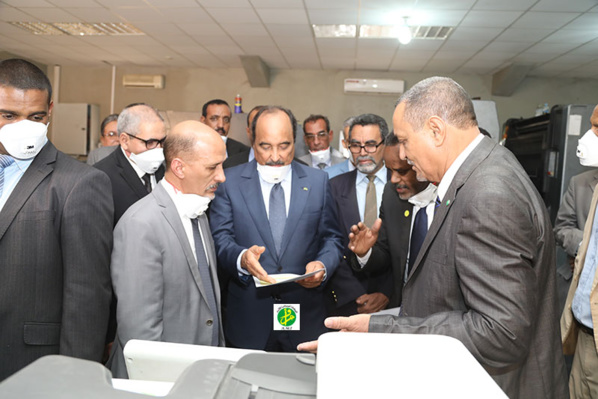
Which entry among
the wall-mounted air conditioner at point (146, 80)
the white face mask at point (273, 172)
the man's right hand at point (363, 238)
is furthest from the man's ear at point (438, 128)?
the wall-mounted air conditioner at point (146, 80)

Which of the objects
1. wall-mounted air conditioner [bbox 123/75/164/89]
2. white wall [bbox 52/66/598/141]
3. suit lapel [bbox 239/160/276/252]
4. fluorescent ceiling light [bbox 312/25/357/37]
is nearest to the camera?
suit lapel [bbox 239/160/276/252]

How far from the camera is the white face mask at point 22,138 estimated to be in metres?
1.55

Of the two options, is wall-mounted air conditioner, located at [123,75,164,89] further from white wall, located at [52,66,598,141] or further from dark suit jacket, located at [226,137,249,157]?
dark suit jacket, located at [226,137,249,157]

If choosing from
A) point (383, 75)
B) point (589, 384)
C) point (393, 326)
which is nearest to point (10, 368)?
point (393, 326)

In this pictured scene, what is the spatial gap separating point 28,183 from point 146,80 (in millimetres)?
9189

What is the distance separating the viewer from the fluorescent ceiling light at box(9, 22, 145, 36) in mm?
7172

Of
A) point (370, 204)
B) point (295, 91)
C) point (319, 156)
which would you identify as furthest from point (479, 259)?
point (295, 91)

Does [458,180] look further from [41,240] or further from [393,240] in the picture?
[41,240]

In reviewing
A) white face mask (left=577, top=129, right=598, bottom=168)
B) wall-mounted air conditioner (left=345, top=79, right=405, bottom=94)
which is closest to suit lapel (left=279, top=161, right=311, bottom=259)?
white face mask (left=577, top=129, right=598, bottom=168)

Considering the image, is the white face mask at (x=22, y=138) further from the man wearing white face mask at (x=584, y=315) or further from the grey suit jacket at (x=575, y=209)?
the grey suit jacket at (x=575, y=209)

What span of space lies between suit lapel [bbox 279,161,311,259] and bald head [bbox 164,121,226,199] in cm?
46

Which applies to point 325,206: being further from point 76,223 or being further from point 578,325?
point 578,325

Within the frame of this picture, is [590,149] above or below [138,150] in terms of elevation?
above

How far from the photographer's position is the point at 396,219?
2.46m
